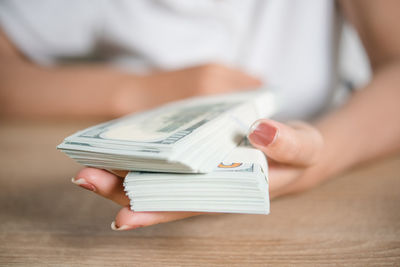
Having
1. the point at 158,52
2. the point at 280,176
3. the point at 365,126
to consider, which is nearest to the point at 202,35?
the point at 158,52

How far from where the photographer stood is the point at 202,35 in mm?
1066

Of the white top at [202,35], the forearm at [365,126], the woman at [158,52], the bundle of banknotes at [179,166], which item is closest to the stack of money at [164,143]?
the bundle of banknotes at [179,166]

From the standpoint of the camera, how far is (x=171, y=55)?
1.07 m

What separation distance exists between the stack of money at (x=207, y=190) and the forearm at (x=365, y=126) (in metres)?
0.22

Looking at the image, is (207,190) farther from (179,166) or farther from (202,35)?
(202,35)

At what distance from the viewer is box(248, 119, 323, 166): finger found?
36 centimetres

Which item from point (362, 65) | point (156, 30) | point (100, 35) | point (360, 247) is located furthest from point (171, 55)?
point (360, 247)

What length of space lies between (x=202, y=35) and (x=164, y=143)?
797 millimetres

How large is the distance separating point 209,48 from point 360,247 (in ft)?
2.69

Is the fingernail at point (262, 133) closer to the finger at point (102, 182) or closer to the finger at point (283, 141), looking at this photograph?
the finger at point (283, 141)

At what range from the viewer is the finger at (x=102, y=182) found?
1.22 ft

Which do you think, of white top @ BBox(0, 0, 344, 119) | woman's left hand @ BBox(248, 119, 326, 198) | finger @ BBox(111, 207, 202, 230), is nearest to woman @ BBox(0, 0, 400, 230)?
white top @ BBox(0, 0, 344, 119)

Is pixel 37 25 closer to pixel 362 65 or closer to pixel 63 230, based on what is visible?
pixel 63 230

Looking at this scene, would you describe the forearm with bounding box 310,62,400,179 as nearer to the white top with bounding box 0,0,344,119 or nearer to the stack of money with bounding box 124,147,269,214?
the stack of money with bounding box 124,147,269,214
